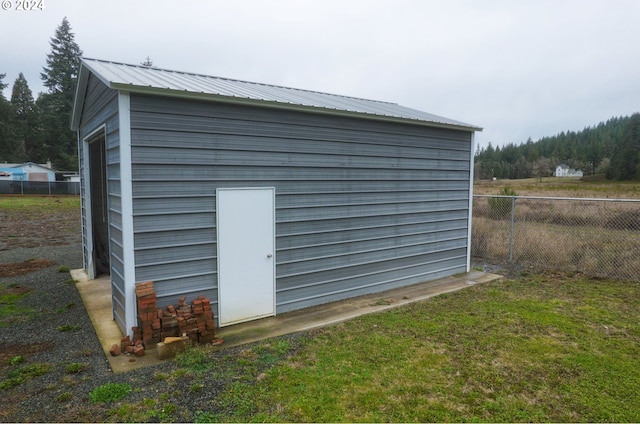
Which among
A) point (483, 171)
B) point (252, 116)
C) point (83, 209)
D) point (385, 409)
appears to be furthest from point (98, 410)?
point (483, 171)

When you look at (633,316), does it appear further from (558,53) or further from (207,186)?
(558,53)

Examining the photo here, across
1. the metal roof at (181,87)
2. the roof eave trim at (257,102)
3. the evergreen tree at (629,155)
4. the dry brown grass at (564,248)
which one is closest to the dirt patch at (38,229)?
the metal roof at (181,87)

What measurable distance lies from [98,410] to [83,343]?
158cm

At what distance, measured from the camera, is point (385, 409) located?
275 cm

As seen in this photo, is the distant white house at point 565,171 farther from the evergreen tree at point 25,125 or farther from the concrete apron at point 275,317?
the evergreen tree at point 25,125

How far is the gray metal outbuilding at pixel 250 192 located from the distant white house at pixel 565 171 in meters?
70.9

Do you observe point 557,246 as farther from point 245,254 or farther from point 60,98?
point 60,98

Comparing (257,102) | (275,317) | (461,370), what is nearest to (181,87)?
(257,102)

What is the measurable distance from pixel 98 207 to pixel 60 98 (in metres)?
36.6

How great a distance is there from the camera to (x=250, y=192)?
458cm

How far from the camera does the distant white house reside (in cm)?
6378

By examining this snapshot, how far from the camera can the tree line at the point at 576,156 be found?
42750 mm

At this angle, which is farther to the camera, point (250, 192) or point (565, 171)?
point (565, 171)

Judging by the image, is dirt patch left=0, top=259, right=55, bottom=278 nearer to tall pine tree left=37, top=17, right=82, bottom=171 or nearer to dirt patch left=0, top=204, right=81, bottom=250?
dirt patch left=0, top=204, right=81, bottom=250
